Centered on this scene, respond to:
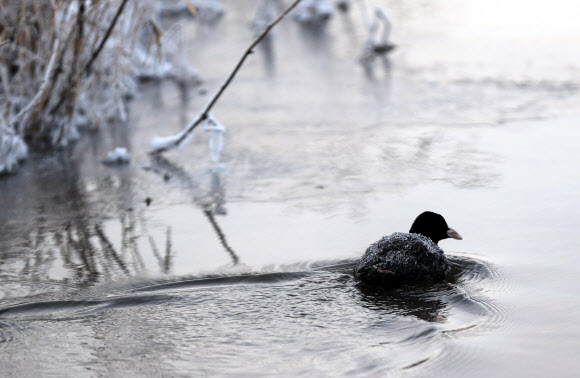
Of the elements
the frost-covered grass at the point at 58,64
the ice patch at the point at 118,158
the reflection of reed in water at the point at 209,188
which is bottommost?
the reflection of reed in water at the point at 209,188

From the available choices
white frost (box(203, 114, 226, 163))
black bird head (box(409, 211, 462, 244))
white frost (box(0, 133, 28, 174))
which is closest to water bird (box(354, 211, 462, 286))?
black bird head (box(409, 211, 462, 244))

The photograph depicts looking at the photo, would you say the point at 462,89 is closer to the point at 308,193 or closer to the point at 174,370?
the point at 308,193

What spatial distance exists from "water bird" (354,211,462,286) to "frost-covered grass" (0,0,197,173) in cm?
351

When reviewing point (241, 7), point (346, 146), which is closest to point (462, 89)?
point (346, 146)

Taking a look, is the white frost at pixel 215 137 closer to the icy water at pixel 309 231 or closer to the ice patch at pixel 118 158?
the icy water at pixel 309 231

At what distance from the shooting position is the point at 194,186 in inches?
276

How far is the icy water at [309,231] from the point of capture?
412 centimetres

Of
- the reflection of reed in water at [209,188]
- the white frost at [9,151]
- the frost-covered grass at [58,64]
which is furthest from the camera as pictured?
the frost-covered grass at [58,64]

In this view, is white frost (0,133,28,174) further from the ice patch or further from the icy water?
the ice patch

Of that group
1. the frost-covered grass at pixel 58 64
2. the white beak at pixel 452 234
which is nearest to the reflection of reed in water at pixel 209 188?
the frost-covered grass at pixel 58 64

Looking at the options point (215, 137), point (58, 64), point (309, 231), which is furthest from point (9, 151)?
point (309, 231)

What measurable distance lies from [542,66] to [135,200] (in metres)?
6.03

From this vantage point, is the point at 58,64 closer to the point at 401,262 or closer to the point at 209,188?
the point at 209,188

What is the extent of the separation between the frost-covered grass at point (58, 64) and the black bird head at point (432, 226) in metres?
3.36
